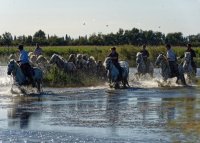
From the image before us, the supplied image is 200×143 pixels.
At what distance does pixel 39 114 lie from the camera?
2064 cm

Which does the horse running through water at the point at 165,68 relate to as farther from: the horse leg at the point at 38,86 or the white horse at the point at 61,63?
the horse leg at the point at 38,86

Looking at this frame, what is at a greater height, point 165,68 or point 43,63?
point 43,63

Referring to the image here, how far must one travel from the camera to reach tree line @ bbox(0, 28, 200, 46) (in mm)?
114062

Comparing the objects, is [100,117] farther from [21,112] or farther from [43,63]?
[43,63]

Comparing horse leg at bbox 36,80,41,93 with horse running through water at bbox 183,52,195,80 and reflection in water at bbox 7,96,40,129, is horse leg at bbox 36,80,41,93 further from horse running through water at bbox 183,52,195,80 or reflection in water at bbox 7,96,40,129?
horse running through water at bbox 183,52,195,80

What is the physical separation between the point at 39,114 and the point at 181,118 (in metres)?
4.58

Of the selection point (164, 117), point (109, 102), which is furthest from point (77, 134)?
point (109, 102)

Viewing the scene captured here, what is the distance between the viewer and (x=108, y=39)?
115312 millimetres

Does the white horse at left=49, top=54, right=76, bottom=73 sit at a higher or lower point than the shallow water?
higher

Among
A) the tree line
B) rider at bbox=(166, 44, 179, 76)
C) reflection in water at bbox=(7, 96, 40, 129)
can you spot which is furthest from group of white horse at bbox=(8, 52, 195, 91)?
the tree line

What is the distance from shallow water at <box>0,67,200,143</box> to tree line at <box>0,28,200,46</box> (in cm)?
7258

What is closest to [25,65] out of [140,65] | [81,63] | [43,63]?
[43,63]

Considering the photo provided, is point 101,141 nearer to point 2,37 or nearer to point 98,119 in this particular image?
point 98,119

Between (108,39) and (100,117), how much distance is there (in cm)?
9587
